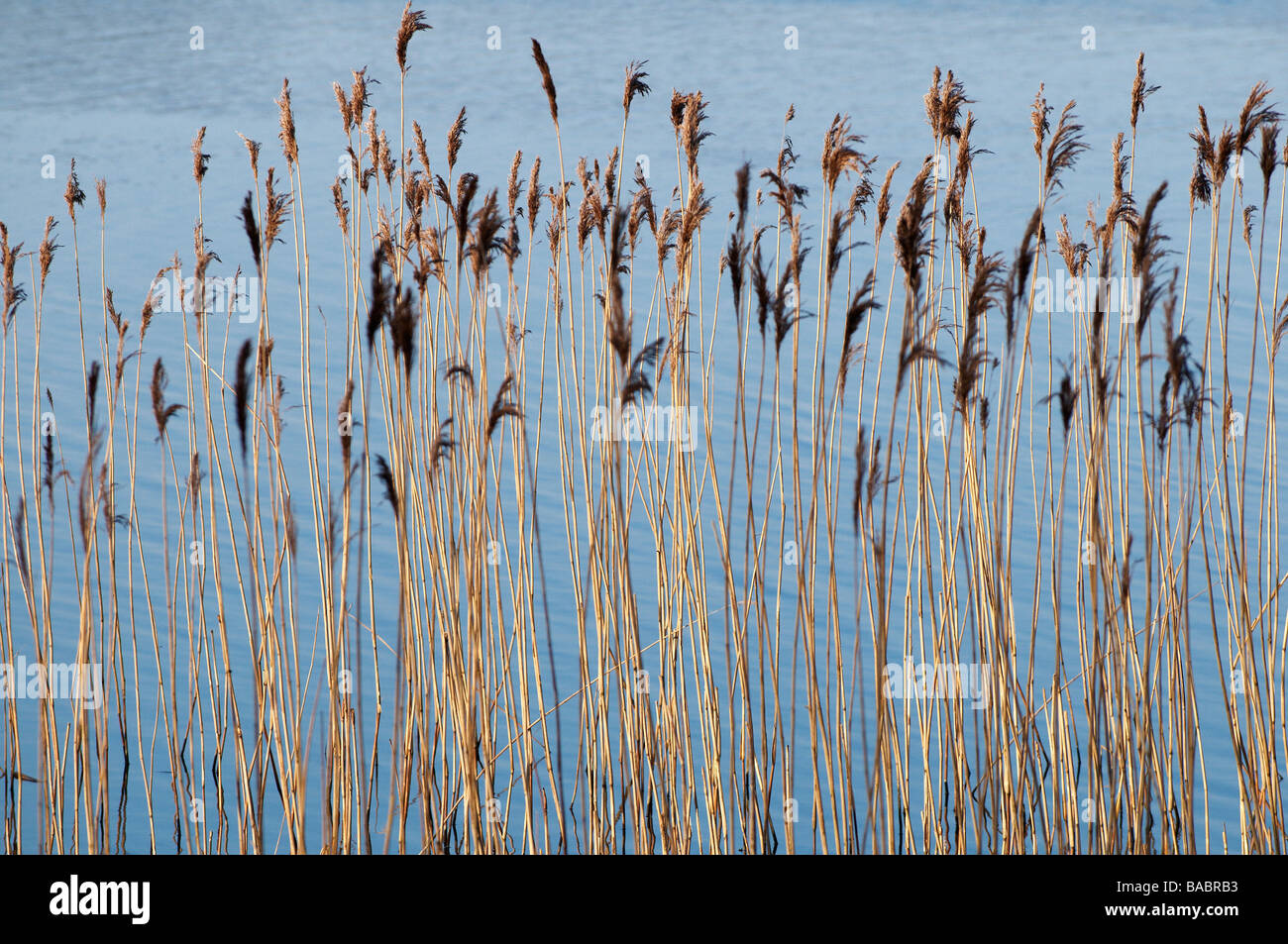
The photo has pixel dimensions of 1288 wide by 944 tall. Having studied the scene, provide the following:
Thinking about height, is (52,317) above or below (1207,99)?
below

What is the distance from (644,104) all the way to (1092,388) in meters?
8.41

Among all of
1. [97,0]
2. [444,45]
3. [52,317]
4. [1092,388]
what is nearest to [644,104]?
[444,45]
